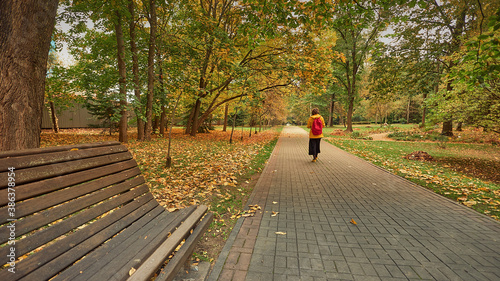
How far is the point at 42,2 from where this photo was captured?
2605mm

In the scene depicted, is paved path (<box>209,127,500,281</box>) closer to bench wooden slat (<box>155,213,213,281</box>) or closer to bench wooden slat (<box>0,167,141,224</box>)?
bench wooden slat (<box>155,213,213,281</box>)

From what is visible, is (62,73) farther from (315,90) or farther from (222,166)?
(315,90)

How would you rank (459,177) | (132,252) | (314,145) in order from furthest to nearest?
(314,145), (459,177), (132,252)

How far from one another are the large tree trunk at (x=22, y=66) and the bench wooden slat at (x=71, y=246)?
180cm

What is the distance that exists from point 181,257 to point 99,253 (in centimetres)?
63

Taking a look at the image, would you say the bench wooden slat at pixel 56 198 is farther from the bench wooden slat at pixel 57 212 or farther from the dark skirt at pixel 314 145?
the dark skirt at pixel 314 145

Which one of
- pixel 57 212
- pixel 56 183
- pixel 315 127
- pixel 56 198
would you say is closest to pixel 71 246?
pixel 57 212

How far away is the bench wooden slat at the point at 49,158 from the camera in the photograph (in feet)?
4.60

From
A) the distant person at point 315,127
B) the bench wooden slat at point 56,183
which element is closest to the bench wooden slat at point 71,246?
the bench wooden slat at point 56,183

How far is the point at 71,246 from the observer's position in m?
1.53

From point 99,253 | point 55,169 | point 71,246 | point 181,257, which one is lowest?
point 181,257

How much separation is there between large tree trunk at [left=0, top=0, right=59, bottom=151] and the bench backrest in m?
1.31

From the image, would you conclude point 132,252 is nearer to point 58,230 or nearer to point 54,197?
point 58,230

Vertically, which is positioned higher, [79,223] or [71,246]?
[79,223]
